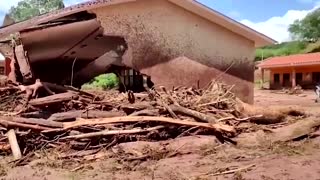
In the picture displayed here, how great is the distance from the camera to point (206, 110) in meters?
11.5

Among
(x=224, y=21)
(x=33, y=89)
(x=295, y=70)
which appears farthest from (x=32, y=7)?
(x=33, y=89)

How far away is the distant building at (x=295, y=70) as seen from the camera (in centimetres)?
3781

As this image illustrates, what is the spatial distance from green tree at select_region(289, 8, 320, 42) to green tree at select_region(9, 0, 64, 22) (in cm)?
3363

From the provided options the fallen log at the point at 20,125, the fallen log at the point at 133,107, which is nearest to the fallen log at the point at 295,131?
the fallen log at the point at 133,107

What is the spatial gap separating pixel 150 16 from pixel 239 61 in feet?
10.9

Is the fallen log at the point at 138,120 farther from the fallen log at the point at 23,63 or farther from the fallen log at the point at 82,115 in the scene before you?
the fallen log at the point at 23,63

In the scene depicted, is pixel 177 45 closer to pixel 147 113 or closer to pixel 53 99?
pixel 147 113

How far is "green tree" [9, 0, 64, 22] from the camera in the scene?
6241 cm

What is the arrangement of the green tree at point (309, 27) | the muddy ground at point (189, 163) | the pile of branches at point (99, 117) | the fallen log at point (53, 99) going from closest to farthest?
1. the muddy ground at point (189, 163)
2. the pile of branches at point (99, 117)
3. the fallen log at point (53, 99)
4. the green tree at point (309, 27)

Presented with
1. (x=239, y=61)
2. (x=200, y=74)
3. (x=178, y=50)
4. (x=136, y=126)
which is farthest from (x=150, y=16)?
(x=136, y=126)

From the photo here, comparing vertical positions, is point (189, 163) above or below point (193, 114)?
below

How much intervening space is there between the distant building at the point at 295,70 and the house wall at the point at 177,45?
23.6m

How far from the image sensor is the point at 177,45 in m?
13.9

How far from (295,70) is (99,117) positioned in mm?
31512
